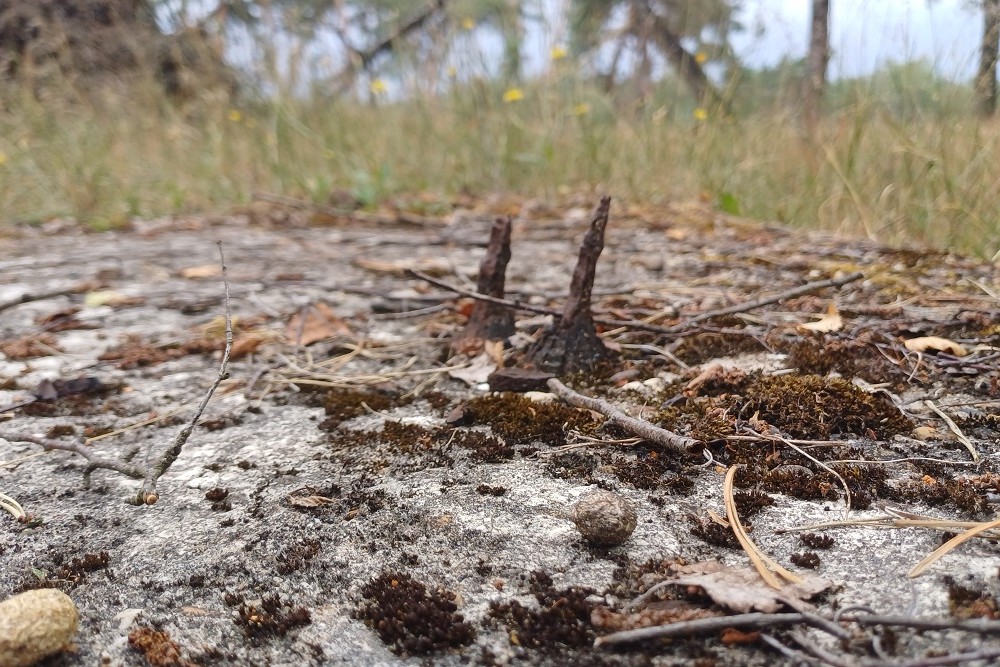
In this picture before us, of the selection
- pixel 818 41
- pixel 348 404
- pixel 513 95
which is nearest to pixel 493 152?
pixel 513 95

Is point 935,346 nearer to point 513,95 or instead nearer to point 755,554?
point 755,554

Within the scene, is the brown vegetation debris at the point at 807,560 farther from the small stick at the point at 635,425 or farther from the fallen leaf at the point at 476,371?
the fallen leaf at the point at 476,371

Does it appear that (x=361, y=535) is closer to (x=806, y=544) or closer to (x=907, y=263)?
(x=806, y=544)

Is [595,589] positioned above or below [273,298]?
below

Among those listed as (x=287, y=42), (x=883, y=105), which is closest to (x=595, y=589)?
(x=883, y=105)

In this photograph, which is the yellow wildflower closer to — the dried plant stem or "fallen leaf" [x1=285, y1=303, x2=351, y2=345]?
"fallen leaf" [x1=285, y1=303, x2=351, y2=345]

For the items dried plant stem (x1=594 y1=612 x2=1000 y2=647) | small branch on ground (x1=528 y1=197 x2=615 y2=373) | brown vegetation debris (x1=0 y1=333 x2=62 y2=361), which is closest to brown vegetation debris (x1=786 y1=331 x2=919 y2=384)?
small branch on ground (x1=528 y1=197 x2=615 y2=373)
